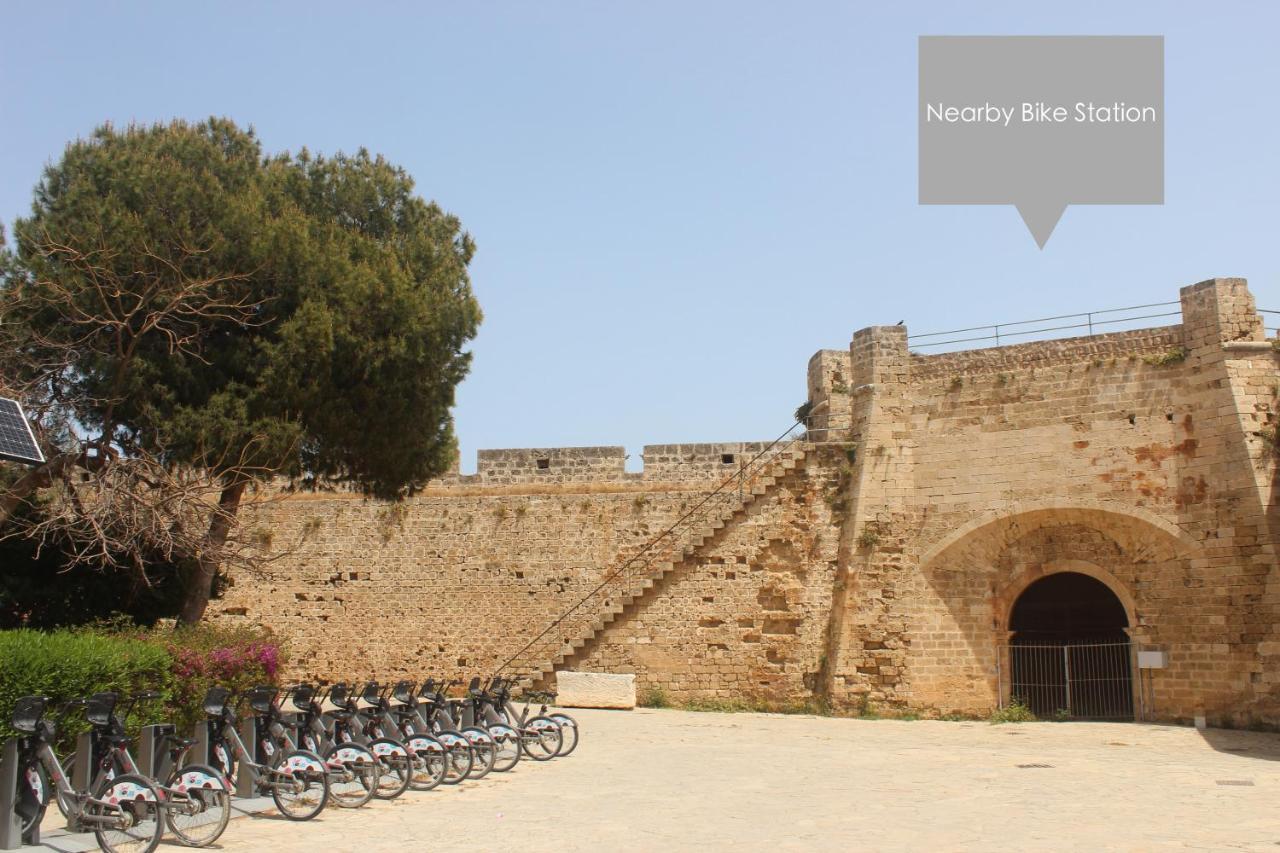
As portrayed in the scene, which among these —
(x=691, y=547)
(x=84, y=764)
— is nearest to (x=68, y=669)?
(x=84, y=764)

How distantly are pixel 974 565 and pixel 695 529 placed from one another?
5.22 metres

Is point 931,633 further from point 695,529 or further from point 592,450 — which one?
point 592,450

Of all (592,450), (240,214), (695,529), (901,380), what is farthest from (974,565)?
(240,214)

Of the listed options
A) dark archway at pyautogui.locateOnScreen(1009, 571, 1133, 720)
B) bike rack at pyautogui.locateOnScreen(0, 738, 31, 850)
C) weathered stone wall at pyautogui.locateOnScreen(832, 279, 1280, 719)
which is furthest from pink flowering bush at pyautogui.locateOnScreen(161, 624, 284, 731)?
dark archway at pyautogui.locateOnScreen(1009, 571, 1133, 720)

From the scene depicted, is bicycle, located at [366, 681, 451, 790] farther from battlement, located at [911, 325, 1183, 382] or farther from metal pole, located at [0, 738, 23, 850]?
battlement, located at [911, 325, 1183, 382]

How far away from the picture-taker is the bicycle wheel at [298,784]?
30.4 feet

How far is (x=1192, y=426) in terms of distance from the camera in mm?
17172

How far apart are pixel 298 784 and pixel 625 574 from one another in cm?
1313

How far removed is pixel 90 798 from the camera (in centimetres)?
774

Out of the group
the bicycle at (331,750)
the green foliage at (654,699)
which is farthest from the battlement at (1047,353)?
the bicycle at (331,750)

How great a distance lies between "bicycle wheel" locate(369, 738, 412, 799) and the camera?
1036 centimetres

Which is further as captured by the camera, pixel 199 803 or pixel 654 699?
pixel 654 699

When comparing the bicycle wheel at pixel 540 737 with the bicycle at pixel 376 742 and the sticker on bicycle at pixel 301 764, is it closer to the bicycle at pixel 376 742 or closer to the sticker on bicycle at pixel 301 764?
the bicycle at pixel 376 742

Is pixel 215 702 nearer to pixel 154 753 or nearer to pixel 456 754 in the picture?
pixel 154 753
